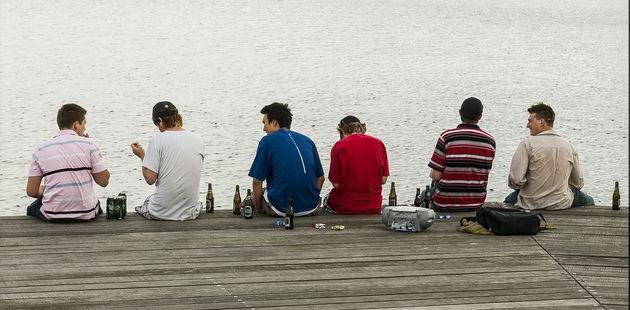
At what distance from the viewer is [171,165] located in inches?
381

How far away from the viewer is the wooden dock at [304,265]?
7.59m

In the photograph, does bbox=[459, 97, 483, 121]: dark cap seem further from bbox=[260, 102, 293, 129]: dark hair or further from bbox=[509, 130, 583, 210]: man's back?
bbox=[260, 102, 293, 129]: dark hair

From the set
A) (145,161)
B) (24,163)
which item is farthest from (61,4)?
(145,161)

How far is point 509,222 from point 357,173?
55.8 inches

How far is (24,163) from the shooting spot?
72.3 feet

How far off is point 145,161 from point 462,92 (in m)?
25.8

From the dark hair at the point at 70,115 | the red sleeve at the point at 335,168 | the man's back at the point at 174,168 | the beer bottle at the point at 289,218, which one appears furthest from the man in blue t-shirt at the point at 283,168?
the dark hair at the point at 70,115

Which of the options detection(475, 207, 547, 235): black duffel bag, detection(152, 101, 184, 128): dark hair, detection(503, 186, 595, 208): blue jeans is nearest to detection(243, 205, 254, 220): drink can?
detection(152, 101, 184, 128): dark hair

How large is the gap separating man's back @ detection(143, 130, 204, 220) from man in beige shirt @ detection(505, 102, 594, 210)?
2771mm

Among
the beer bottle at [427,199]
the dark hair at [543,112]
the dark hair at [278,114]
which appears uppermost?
the dark hair at [543,112]

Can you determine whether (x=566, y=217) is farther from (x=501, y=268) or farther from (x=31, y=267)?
(x=31, y=267)

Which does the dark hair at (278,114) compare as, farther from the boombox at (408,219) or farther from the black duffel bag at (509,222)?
the black duffel bag at (509,222)

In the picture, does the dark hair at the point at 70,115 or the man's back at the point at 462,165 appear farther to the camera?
the man's back at the point at 462,165

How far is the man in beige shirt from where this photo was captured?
10219mm
